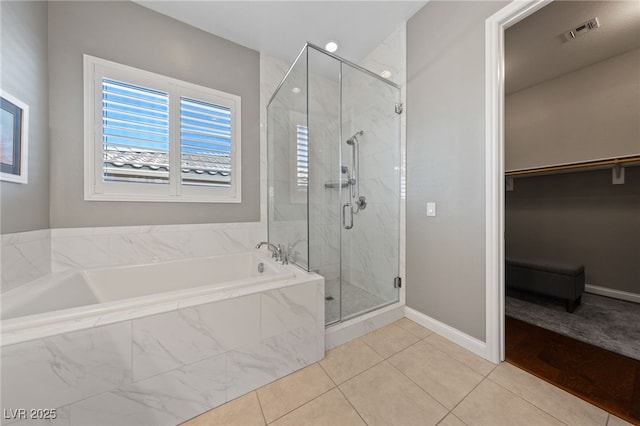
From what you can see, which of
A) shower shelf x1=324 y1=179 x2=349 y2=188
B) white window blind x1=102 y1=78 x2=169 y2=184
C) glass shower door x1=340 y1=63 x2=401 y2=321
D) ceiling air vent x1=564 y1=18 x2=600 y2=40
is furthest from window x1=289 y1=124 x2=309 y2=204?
ceiling air vent x1=564 y1=18 x2=600 y2=40

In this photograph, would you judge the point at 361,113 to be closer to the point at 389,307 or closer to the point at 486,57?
the point at 486,57

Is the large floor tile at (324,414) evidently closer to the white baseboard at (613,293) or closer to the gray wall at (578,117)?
the white baseboard at (613,293)

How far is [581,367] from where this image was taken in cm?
135

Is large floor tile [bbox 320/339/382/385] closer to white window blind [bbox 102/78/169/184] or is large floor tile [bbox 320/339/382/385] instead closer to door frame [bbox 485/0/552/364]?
door frame [bbox 485/0/552/364]

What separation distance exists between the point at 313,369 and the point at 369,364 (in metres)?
0.37

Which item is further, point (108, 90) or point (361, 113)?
point (361, 113)

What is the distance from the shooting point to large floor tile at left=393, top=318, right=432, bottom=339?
1779 millimetres

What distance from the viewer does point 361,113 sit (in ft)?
7.34

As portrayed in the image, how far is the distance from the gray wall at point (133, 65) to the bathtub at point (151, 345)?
0.59 metres

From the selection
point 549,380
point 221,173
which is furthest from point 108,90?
point 549,380

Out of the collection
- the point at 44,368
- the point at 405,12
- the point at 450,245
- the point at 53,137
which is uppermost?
the point at 405,12

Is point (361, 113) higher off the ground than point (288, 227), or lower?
higher

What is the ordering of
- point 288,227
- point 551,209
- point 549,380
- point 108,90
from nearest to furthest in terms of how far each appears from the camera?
point 549,380 < point 108,90 < point 288,227 < point 551,209

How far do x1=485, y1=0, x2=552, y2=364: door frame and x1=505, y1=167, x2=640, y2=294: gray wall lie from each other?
1845mm
